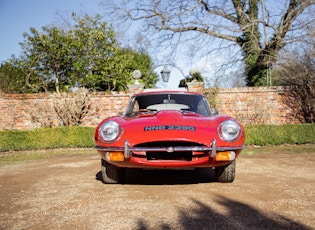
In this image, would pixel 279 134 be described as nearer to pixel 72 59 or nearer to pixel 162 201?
pixel 162 201

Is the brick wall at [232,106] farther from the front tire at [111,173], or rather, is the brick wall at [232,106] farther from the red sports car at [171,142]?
the red sports car at [171,142]

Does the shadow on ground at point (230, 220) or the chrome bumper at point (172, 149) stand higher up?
the chrome bumper at point (172, 149)

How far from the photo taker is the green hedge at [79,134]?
30.2 feet

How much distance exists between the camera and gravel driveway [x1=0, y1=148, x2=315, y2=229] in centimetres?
233

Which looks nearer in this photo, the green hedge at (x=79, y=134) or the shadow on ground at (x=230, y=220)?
the shadow on ground at (x=230, y=220)

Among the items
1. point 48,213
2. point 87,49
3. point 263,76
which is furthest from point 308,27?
point 48,213

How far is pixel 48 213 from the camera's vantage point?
2648mm

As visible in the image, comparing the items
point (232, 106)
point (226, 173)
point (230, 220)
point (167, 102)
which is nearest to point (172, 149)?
point (226, 173)

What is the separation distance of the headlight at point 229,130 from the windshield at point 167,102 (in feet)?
3.25

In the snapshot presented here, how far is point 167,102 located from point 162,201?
205cm

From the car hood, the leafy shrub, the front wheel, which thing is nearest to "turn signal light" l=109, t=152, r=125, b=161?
the car hood

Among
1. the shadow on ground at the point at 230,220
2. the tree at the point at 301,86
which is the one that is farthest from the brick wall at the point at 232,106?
the shadow on ground at the point at 230,220

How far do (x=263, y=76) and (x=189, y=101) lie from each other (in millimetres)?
13153

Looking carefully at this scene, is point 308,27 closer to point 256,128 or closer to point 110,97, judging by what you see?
point 256,128
